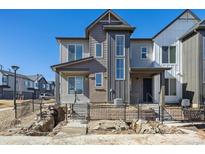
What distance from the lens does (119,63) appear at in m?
19.2

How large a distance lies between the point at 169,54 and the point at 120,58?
4.59 metres

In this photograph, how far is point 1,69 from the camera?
47062 millimetres

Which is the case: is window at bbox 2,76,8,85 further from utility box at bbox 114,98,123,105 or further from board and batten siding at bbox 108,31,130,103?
utility box at bbox 114,98,123,105

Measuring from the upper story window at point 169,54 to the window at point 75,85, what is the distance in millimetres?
7166

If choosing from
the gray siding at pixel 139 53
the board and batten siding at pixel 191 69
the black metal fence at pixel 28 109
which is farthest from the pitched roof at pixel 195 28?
the black metal fence at pixel 28 109

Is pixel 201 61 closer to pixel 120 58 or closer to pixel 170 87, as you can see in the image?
pixel 170 87

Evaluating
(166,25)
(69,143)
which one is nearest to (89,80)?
(166,25)

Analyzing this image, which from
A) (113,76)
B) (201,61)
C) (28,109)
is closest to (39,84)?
(28,109)

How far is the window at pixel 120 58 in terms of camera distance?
19.1 m

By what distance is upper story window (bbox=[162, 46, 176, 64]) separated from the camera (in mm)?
20891

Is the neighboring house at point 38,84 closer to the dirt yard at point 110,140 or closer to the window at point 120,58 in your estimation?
the window at point 120,58

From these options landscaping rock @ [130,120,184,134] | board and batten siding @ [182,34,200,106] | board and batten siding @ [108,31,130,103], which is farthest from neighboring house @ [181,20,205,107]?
landscaping rock @ [130,120,184,134]
